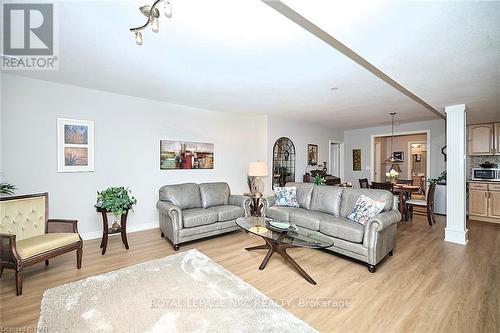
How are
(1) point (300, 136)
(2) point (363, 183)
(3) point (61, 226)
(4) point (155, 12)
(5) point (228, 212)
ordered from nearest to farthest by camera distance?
(4) point (155, 12) < (3) point (61, 226) < (5) point (228, 212) < (2) point (363, 183) < (1) point (300, 136)

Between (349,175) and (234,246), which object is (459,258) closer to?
(234,246)

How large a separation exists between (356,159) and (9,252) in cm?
820

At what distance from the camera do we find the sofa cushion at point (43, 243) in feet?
7.59

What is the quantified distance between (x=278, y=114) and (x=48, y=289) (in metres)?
4.87

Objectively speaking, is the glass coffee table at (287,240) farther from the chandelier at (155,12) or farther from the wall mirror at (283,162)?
the wall mirror at (283,162)

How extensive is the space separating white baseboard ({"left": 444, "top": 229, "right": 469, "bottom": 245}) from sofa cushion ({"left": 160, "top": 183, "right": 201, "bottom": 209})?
4.34 meters

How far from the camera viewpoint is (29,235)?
2717 mm

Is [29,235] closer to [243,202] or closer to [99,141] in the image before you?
[99,141]

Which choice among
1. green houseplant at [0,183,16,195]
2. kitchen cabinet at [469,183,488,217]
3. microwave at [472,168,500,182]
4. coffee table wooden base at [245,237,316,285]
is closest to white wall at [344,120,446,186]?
microwave at [472,168,500,182]

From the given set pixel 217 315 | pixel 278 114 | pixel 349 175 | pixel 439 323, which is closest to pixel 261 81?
pixel 278 114

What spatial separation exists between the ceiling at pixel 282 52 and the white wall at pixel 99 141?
0.31 meters

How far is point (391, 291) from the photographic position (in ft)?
7.59

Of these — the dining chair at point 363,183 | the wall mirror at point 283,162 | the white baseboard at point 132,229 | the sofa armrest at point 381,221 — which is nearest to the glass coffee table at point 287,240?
the sofa armrest at point 381,221

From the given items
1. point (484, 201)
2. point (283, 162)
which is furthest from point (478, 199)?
point (283, 162)
